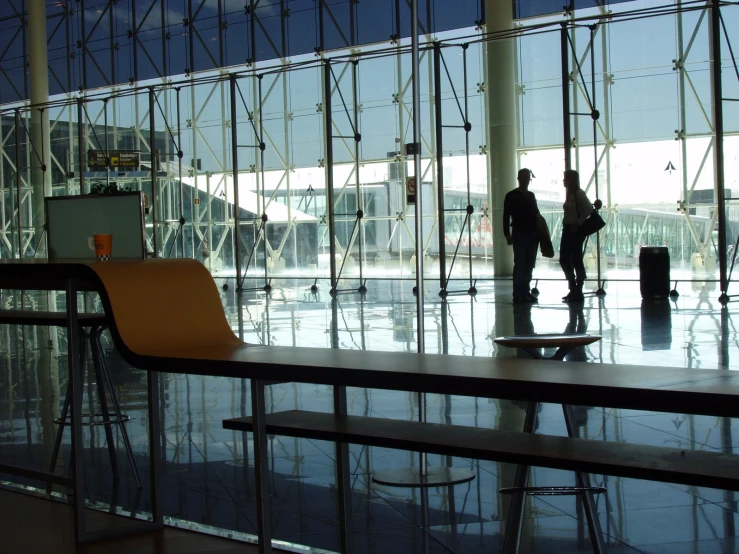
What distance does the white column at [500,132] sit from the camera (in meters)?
12.0

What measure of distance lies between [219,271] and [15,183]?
5.28 m

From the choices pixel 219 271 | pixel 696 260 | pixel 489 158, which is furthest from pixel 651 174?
pixel 219 271

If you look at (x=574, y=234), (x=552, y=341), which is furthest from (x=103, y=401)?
(x=574, y=234)

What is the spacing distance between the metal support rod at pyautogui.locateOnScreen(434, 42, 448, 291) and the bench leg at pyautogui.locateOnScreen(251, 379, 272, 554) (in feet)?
31.8

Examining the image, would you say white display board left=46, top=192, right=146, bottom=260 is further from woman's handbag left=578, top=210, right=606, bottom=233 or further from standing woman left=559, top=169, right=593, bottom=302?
woman's handbag left=578, top=210, right=606, bottom=233

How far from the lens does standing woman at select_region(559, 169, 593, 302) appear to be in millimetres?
10531

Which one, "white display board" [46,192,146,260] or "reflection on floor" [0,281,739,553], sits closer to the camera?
"reflection on floor" [0,281,739,553]

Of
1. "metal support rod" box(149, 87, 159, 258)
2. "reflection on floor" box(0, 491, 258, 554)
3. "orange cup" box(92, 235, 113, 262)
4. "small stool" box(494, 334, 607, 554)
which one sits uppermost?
"metal support rod" box(149, 87, 159, 258)

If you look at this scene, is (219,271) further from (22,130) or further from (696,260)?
(696,260)

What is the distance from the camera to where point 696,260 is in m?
11.6

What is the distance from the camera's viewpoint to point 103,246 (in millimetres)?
3498

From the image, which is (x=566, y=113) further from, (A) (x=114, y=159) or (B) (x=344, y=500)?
(B) (x=344, y=500)

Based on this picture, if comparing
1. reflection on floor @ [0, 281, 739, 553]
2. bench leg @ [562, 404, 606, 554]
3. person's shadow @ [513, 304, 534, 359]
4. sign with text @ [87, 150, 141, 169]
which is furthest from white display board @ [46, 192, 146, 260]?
sign with text @ [87, 150, 141, 169]

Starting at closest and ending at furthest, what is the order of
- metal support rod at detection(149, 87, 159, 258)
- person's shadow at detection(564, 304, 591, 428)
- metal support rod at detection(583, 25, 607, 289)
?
person's shadow at detection(564, 304, 591, 428) < metal support rod at detection(583, 25, 607, 289) < metal support rod at detection(149, 87, 159, 258)
